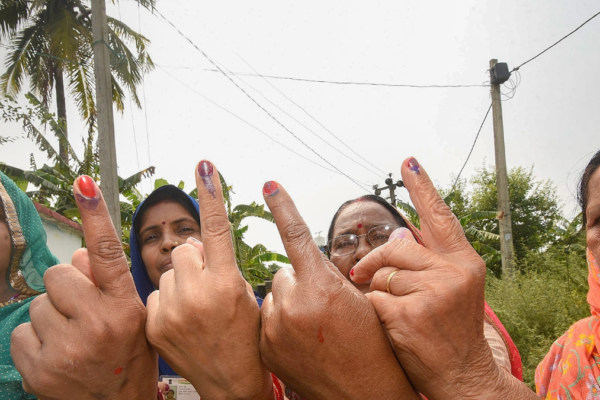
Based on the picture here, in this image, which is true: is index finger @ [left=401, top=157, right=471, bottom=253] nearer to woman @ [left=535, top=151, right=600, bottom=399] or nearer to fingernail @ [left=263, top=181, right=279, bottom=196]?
fingernail @ [left=263, top=181, right=279, bottom=196]

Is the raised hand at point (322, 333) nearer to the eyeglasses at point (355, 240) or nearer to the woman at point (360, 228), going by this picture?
the woman at point (360, 228)

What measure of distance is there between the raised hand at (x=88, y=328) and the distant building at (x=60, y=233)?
6360 mm

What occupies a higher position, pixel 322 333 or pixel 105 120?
pixel 105 120

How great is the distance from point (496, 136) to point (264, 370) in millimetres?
10244

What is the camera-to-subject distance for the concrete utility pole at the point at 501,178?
363 inches

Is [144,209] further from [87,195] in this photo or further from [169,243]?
[87,195]

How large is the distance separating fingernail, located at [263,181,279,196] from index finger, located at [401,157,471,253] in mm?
342

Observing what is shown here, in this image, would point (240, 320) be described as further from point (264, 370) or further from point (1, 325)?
point (1, 325)

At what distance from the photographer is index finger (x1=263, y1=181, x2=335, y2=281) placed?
98 cm

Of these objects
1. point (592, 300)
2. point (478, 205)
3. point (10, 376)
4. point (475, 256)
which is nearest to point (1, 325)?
point (10, 376)

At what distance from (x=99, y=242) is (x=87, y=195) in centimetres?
13

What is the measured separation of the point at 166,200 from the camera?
2801 millimetres

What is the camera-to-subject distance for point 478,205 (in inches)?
945

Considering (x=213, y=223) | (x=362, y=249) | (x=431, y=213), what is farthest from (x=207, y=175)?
(x=362, y=249)
